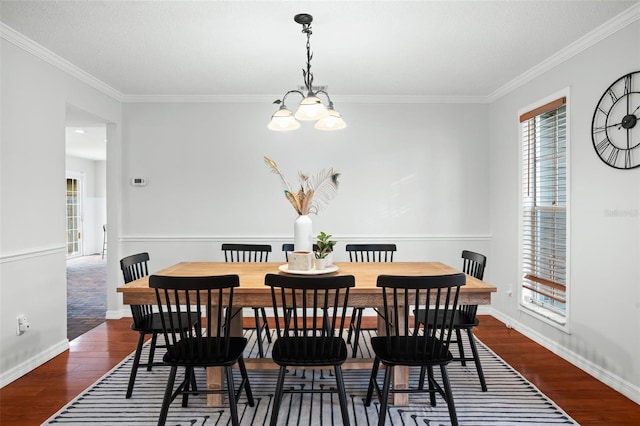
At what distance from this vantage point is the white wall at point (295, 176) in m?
4.54

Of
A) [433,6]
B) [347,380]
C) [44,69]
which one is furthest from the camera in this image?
[44,69]

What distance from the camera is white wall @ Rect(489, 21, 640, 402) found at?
262 centimetres

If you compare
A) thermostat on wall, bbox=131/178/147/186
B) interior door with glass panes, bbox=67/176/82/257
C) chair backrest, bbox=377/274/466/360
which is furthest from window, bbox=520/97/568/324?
interior door with glass panes, bbox=67/176/82/257

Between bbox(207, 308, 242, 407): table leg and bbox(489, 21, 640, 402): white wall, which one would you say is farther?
bbox(489, 21, 640, 402): white wall

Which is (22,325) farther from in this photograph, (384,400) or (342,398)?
Result: (384,400)

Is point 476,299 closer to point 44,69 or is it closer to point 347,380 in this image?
point 347,380

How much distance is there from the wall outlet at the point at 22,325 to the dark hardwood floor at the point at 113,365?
32cm

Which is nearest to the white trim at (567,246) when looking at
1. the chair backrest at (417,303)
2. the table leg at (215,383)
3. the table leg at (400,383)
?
the chair backrest at (417,303)

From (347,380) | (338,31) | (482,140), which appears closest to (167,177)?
(338,31)

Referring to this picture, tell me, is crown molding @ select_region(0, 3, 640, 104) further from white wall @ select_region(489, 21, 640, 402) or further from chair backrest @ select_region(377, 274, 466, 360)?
chair backrest @ select_region(377, 274, 466, 360)

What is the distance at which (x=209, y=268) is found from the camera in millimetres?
3008

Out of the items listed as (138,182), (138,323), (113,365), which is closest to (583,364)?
(138,323)

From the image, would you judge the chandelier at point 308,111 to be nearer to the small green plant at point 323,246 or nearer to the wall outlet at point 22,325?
the small green plant at point 323,246

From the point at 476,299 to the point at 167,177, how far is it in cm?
351
